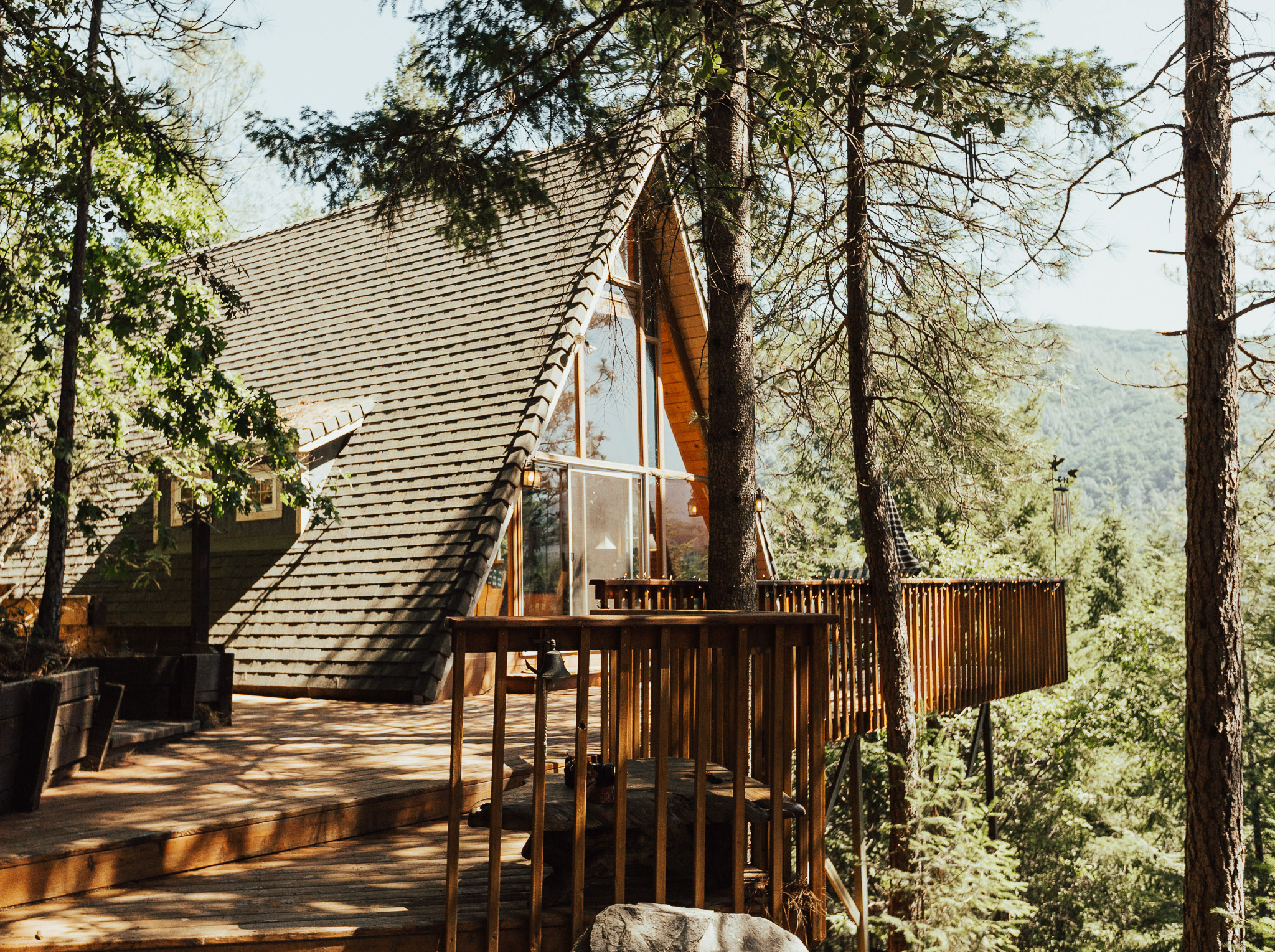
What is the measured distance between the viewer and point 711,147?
638cm

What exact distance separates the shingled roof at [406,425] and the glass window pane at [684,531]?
10.2 feet

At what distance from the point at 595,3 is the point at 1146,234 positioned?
18.2ft

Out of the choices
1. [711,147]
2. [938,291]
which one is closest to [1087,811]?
[938,291]

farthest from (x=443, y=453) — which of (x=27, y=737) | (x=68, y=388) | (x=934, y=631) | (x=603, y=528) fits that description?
(x=27, y=737)

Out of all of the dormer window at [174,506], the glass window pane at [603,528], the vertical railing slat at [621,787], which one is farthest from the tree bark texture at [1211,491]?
the dormer window at [174,506]

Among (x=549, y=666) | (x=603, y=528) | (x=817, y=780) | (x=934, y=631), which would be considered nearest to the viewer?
(x=549, y=666)

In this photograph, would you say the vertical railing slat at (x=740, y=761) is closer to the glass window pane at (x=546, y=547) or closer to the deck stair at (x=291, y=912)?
the deck stair at (x=291, y=912)

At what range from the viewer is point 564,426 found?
35.6ft

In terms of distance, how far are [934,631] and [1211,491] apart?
9.01ft

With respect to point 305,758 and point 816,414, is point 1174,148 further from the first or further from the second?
point 305,758

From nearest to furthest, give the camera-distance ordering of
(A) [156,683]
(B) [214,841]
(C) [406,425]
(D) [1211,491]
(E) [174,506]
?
(B) [214,841], (A) [156,683], (D) [1211,491], (C) [406,425], (E) [174,506]

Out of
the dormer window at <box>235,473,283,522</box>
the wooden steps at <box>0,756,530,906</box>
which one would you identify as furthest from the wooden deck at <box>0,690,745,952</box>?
the dormer window at <box>235,473,283,522</box>

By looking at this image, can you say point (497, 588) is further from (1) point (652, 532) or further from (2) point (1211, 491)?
(2) point (1211, 491)

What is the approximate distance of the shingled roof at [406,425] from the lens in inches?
349
